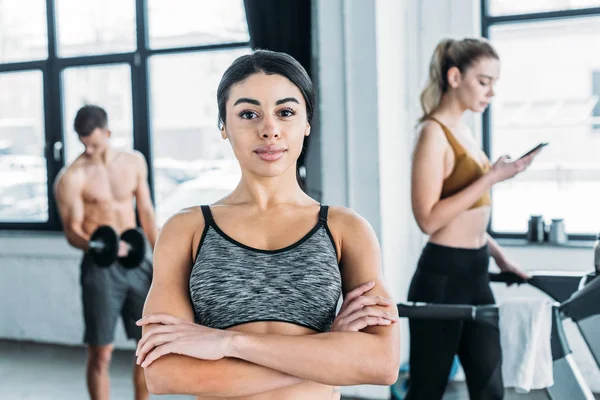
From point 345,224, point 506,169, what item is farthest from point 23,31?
point 345,224

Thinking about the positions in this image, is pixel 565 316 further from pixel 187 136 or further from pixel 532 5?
pixel 187 136

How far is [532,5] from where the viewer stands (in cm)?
372

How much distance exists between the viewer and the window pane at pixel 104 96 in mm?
4668

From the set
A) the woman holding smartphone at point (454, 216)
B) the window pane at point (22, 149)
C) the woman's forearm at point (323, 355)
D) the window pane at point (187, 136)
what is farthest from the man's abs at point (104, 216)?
the woman's forearm at point (323, 355)

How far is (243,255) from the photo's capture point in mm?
1178

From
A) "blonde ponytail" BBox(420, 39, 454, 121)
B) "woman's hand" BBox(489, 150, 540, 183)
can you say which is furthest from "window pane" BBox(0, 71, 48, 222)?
"woman's hand" BBox(489, 150, 540, 183)

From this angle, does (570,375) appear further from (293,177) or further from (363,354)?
(293,177)

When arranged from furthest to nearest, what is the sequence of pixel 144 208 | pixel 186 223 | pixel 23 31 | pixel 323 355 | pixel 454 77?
pixel 23 31 < pixel 144 208 < pixel 454 77 < pixel 186 223 < pixel 323 355

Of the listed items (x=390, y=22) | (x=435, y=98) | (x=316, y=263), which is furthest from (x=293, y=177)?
(x=390, y=22)

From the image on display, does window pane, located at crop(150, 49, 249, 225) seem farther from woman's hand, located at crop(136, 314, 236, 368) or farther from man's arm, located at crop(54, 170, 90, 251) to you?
woman's hand, located at crop(136, 314, 236, 368)

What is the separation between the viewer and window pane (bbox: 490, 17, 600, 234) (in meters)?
3.70

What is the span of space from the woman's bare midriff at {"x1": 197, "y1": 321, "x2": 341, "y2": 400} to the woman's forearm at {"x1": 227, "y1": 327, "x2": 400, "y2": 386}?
0.15 feet

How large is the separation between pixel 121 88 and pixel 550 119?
2741 mm

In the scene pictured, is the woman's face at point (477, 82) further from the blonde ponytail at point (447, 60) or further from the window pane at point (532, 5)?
the window pane at point (532, 5)
